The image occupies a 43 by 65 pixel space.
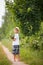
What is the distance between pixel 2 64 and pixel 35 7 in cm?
246

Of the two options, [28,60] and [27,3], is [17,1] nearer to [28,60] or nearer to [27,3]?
[27,3]

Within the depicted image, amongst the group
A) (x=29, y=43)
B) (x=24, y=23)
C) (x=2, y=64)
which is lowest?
(x=29, y=43)

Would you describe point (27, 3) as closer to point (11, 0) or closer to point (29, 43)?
point (11, 0)

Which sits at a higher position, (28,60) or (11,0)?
(11,0)

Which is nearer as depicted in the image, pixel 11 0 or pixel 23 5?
pixel 23 5

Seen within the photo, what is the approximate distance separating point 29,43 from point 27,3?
5707 millimetres

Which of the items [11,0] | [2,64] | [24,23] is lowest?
[2,64]

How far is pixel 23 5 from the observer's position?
12078 millimetres

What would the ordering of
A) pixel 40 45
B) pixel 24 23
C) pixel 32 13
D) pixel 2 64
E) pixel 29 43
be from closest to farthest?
pixel 2 64, pixel 32 13, pixel 24 23, pixel 40 45, pixel 29 43

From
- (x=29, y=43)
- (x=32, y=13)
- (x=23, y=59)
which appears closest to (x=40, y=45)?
(x=29, y=43)

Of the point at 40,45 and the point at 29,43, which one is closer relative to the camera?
the point at 40,45

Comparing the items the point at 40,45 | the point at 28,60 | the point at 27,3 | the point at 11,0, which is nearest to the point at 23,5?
the point at 27,3

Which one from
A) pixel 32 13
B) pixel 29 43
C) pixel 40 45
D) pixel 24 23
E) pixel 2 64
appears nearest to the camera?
pixel 2 64

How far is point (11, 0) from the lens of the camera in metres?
13.1
